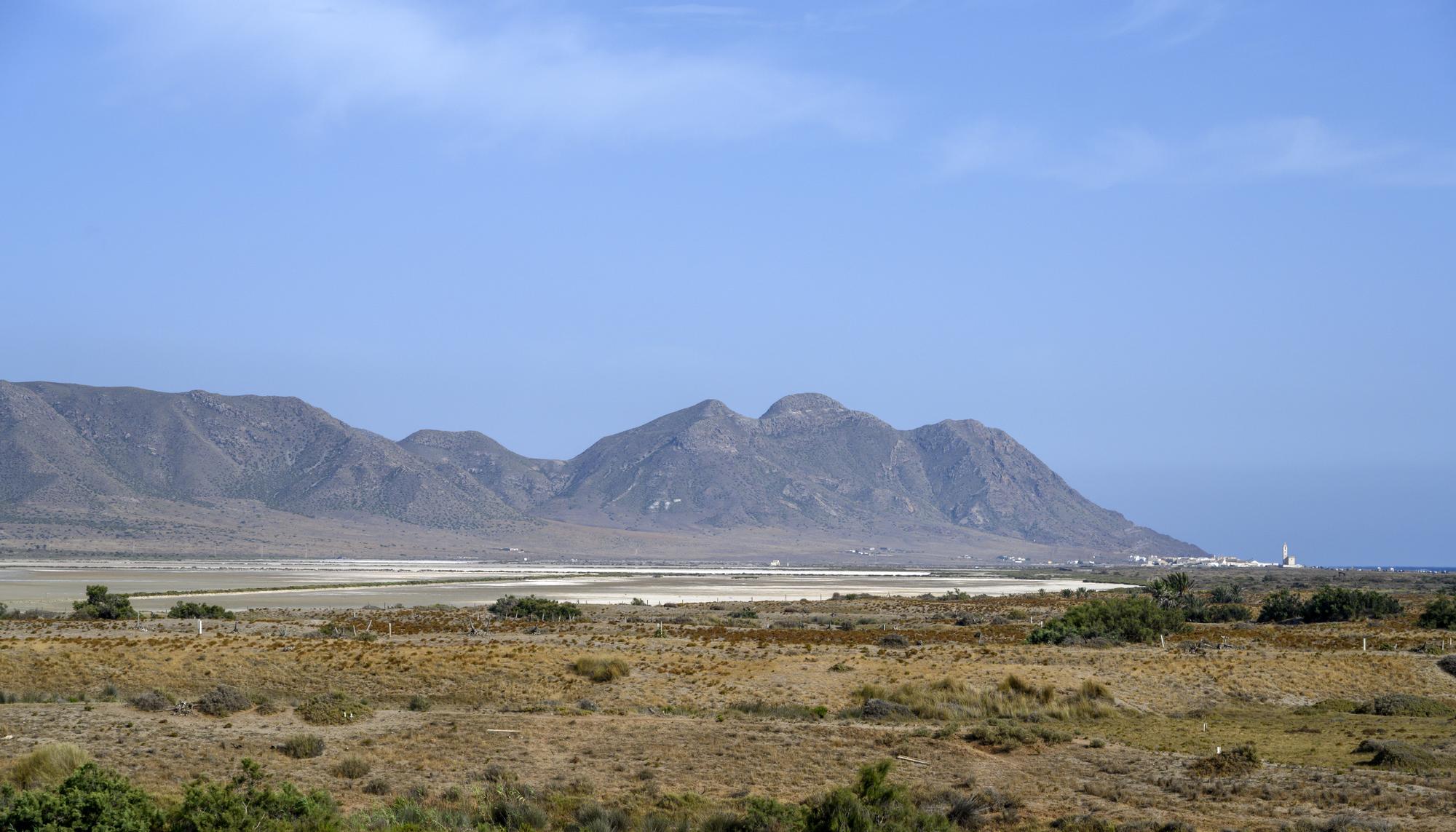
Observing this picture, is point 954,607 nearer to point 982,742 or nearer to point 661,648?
point 661,648

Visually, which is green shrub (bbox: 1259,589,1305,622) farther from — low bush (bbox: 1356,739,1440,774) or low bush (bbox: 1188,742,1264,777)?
low bush (bbox: 1188,742,1264,777)

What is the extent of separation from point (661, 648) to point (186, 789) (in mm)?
19259

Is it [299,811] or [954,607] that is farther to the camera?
[954,607]

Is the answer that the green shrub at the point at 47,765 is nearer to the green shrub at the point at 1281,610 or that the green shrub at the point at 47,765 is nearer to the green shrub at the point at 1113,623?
the green shrub at the point at 1113,623

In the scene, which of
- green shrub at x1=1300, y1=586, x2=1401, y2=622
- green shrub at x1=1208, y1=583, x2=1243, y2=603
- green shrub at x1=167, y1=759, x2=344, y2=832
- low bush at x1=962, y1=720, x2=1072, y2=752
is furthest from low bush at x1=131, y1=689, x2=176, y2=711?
green shrub at x1=1208, y1=583, x2=1243, y2=603

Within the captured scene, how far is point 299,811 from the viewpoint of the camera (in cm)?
1309

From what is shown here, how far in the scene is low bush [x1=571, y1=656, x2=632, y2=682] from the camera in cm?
2631

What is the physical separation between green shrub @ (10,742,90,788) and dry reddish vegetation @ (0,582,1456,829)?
2.01 feet

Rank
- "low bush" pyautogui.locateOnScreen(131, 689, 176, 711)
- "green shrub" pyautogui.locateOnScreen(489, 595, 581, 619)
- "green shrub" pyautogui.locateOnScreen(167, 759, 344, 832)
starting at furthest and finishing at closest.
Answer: "green shrub" pyautogui.locateOnScreen(489, 595, 581, 619) → "low bush" pyautogui.locateOnScreen(131, 689, 176, 711) → "green shrub" pyautogui.locateOnScreen(167, 759, 344, 832)

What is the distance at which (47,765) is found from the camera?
1512 centimetres

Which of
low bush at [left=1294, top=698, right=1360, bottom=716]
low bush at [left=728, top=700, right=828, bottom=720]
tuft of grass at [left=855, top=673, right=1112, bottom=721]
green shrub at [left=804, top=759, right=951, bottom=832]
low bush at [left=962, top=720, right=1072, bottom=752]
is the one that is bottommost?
low bush at [left=1294, top=698, right=1360, bottom=716]

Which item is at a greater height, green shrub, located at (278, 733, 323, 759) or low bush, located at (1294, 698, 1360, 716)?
green shrub, located at (278, 733, 323, 759)

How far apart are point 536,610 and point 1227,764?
34136 millimetres

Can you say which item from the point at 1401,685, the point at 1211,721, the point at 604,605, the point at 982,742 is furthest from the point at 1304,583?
the point at 982,742
